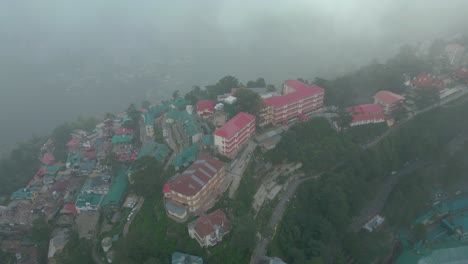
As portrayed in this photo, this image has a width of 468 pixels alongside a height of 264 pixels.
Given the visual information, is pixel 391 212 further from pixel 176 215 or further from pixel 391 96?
pixel 176 215

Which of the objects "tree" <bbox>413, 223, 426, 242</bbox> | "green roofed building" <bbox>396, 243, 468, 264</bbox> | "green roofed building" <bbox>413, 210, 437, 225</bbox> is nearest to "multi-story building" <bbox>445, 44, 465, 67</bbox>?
"green roofed building" <bbox>413, 210, 437, 225</bbox>

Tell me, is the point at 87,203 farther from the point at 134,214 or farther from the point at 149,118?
the point at 149,118

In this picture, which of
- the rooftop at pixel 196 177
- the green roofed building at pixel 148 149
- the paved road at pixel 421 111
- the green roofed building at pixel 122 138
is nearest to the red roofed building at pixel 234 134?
the rooftop at pixel 196 177

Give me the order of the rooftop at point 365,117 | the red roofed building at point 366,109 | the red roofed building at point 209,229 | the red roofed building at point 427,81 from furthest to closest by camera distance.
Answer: the red roofed building at point 427,81
the red roofed building at point 366,109
the rooftop at point 365,117
the red roofed building at point 209,229

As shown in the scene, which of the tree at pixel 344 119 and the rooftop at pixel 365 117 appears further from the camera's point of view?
the rooftop at pixel 365 117

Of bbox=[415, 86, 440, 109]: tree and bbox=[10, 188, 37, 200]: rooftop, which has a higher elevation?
bbox=[415, 86, 440, 109]: tree

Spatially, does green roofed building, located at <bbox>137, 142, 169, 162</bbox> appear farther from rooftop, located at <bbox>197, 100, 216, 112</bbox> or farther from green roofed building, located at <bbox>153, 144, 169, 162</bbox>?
rooftop, located at <bbox>197, 100, 216, 112</bbox>

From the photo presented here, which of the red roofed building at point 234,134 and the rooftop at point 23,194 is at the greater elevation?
the red roofed building at point 234,134

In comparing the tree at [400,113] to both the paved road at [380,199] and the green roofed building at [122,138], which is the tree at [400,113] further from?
the green roofed building at [122,138]
